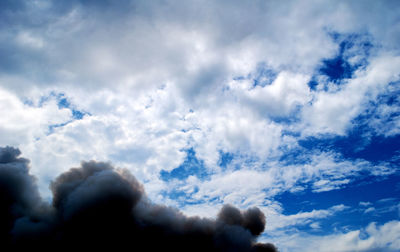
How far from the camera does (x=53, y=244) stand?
33.7 meters

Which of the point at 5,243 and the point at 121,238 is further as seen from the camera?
the point at 121,238

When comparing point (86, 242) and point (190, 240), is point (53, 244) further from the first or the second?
point (190, 240)

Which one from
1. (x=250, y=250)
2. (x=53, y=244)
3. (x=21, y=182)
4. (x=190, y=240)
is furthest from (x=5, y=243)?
(x=250, y=250)

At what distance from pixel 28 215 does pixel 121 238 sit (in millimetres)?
14352

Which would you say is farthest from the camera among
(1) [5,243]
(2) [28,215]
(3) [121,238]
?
(3) [121,238]

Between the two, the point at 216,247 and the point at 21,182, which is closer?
the point at 21,182

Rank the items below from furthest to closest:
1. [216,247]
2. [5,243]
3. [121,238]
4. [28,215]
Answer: [216,247]
[121,238]
[28,215]
[5,243]

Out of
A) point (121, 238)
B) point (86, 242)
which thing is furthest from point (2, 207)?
point (121, 238)

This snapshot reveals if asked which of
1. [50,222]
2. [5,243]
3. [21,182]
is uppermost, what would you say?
[21,182]

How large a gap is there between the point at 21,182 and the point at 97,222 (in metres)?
13.5

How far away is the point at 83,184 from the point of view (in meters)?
36.4

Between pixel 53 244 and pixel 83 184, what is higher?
pixel 83 184

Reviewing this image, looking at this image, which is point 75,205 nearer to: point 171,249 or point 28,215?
point 28,215

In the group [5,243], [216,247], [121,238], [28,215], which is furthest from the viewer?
[216,247]
